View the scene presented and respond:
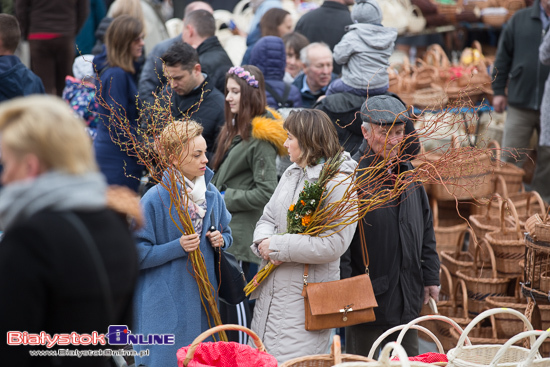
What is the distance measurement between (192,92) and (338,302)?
216 cm

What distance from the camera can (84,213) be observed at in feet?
5.93

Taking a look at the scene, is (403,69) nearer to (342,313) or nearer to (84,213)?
(342,313)

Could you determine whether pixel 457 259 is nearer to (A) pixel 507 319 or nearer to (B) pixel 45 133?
(A) pixel 507 319

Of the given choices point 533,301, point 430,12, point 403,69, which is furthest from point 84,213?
point 430,12

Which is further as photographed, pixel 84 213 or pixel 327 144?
pixel 327 144

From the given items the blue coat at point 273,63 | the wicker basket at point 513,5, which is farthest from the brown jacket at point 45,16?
the wicker basket at point 513,5

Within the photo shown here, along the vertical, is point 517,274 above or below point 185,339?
below

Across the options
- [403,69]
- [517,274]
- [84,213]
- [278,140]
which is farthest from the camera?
[403,69]

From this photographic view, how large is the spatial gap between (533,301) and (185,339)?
199cm

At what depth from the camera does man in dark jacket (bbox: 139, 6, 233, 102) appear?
580 cm

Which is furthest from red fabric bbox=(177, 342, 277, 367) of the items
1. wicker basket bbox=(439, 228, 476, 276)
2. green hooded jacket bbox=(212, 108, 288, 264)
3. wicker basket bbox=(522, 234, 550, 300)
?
wicker basket bbox=(439, 228, 476, 276)

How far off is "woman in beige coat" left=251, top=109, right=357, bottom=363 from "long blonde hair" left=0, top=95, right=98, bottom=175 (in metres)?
1.83

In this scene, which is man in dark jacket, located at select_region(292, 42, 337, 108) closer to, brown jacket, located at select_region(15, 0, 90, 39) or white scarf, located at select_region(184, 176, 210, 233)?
white scarf, located at select_region(184, 176, 210, 233)

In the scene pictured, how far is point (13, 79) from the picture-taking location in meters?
5.31
